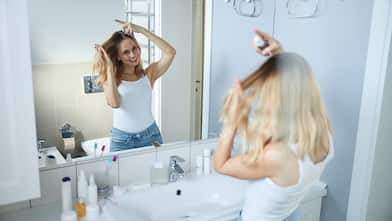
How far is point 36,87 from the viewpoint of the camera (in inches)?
61.9

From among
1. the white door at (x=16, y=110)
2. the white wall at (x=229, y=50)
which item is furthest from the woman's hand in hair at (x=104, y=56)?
the white wall at (x=229, y=50)

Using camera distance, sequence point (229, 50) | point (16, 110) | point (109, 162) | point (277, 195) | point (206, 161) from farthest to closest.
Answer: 1. point (229, 50)
2. point (206, 161)
3. point (109, 162)
4. point (277, 195)
5. point (16, 110)

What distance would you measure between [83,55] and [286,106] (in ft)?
2.87

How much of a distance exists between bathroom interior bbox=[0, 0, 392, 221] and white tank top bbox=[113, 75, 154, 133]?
4cm

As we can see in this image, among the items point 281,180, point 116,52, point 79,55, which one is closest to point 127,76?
point 116,52

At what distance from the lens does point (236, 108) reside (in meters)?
1.32

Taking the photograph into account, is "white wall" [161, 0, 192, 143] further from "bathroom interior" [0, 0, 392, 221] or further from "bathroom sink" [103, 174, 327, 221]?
"bathroom sink" [103, 174, 327, 221]

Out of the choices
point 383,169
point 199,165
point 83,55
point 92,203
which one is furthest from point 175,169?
point 383,169

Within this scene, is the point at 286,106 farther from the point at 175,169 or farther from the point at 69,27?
the point at 69,27

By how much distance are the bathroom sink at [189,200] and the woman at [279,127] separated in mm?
390

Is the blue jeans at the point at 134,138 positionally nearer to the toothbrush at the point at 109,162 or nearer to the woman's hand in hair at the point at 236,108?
the toothbrush at the point at 109,162

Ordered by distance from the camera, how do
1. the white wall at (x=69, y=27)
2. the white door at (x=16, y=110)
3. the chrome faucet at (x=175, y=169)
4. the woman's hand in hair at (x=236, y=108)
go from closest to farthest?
the white door at (x=16, y=110) → the woman's hand in hair at (x=236, y=108) → the white wall at (x=69, y=27) → the chrome faucet at (x=175, y=169)

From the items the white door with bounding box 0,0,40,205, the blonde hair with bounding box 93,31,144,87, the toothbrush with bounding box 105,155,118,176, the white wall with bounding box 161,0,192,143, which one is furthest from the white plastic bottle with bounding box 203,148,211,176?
the white door with bounding box 0,0,40,205

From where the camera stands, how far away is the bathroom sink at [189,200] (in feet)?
5.57
